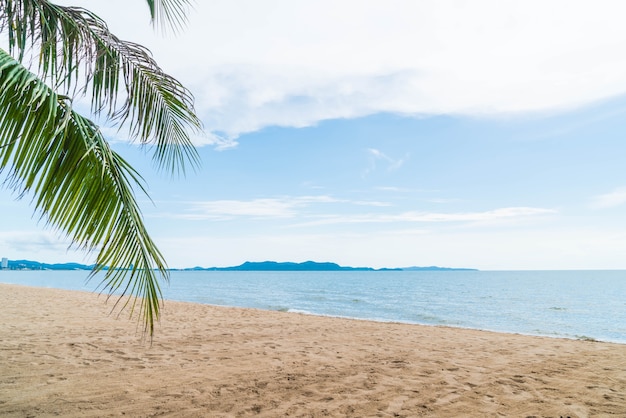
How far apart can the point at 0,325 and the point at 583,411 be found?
11.9 m

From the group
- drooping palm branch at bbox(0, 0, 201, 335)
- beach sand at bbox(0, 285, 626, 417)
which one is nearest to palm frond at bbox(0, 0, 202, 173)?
drooping palm branch at bbox(0, 0, 201, 335)

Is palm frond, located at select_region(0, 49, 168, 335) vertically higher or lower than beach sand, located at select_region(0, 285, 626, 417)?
higher

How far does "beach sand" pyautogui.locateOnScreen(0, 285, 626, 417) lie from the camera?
499cm

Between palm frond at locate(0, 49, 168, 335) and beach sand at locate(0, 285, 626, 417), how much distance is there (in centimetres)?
233

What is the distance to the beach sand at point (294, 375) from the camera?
4988 millimetres

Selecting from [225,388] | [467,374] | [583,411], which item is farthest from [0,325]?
[583,411]

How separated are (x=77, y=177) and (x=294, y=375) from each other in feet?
14.6

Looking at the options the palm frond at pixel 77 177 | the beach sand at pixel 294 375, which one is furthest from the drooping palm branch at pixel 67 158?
the beach sand at pixel 294 375

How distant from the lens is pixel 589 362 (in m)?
8.12

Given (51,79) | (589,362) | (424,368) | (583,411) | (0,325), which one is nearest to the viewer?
(51,79)

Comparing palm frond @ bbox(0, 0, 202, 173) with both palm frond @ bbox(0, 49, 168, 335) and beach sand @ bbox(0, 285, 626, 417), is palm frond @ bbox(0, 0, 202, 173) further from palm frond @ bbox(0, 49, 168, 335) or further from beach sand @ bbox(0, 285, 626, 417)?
beach sand @ bbox(0, 285, 626, 417)

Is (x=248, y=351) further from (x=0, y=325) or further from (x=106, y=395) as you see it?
(x=0, y=325)

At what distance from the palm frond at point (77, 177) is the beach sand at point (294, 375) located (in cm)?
233

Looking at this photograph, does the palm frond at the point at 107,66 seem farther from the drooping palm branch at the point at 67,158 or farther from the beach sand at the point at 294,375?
the beach sand at the point at 294,375
